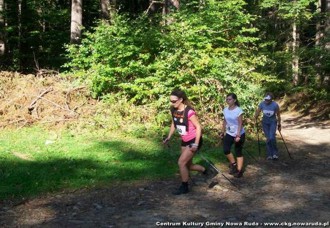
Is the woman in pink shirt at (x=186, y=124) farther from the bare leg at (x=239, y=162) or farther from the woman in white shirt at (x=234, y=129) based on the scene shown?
the bare leg at (x=239, y=162)

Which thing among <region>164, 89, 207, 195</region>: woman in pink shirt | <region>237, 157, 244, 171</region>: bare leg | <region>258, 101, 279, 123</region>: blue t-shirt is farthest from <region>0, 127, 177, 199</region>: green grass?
<region>258, 101, 279, 123</region>: blue t-shirt

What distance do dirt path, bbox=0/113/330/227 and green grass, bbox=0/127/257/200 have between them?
52 cm

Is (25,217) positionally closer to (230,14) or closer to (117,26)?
(117,26)

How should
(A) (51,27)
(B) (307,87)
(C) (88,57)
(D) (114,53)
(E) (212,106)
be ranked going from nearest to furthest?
(E) (212,106), (D) (114,53), (C) (88,57), (B) (307,87), (A) (51,27)

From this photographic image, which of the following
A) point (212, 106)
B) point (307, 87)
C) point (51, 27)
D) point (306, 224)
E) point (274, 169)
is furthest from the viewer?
point (51, 27)

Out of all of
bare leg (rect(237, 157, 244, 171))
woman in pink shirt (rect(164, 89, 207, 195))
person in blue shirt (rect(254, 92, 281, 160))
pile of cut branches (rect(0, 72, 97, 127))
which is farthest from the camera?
pile of cut branches (rect(0, 72, 97, 127))

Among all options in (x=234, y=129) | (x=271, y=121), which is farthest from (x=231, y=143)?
(x=271, y=121)

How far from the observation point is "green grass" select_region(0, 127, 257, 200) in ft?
26.2

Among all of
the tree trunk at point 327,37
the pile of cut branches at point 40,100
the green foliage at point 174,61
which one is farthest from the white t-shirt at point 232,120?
the tree trunk at point 327,37

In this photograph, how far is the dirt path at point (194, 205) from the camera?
6156 mm

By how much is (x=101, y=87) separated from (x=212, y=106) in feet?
12.6

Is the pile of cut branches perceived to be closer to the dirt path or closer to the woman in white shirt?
the dirt path

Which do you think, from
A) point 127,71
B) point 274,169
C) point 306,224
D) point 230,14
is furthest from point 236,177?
point 230,14

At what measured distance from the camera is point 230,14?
1582cm
